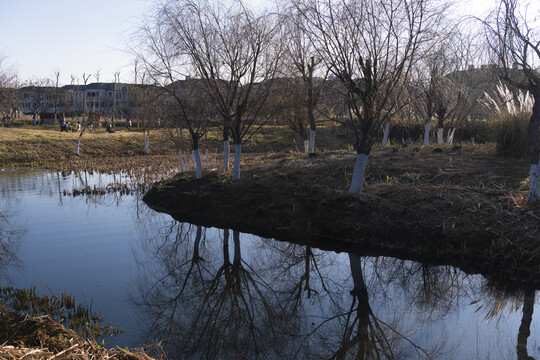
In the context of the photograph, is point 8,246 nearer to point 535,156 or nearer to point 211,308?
point 211,308

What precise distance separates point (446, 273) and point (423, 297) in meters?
1.18

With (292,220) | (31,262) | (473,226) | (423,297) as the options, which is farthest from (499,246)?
(31,262)

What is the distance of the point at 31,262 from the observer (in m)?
9.34

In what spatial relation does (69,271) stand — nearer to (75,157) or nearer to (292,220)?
(292,220)

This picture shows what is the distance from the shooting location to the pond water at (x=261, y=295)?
5.92 meters

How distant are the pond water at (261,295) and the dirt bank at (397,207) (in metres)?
0.58

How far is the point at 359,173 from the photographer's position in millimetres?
11344

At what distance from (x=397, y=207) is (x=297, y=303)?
4.14 meters

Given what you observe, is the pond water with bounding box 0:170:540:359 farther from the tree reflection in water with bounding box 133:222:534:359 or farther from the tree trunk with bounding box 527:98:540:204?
the tree trunk with bounding box 527:98:540:204

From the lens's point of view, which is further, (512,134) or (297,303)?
(512,134)

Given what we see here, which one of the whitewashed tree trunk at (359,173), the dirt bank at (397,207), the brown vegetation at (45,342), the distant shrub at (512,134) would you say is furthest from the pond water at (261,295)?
the distant shrub at (512,134)

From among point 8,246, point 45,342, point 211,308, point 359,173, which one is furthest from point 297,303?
point 8,246

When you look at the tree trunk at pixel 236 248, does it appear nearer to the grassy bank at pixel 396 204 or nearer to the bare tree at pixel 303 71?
the grassy bank at pixel 396 204

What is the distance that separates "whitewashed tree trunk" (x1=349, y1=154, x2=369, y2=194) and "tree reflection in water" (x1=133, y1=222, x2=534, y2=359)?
219 cm
